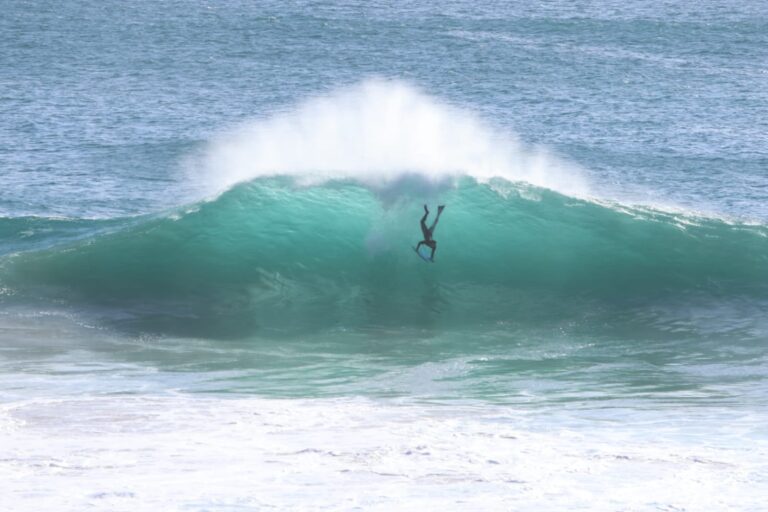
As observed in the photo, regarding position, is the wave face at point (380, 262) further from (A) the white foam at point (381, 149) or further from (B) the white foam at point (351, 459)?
(B) the white foam at point (351, 459)

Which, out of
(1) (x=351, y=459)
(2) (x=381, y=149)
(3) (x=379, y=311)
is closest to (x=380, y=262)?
(3) (x=379, y=311)

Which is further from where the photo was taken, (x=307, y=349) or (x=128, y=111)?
(x=128, y=111)

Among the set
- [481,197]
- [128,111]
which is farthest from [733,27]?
[481,197]

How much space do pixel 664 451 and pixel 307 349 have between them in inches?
244

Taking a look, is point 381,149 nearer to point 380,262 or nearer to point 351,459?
point 380,262

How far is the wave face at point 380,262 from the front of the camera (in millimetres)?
19953

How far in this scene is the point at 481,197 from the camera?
76.9 ft

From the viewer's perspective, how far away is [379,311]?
787 inches

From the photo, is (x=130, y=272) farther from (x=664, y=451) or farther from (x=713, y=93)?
(x=713, y=93)

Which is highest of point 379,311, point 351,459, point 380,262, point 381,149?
point 381,149

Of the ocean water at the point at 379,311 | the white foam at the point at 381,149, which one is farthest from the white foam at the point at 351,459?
the white foam at the point at 381,149

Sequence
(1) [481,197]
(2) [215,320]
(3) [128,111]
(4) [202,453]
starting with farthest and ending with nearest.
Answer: (3) [128,111] → (1) [481,197] → (2) [215,320] → (4) [202,453]

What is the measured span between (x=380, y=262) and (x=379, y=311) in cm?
192

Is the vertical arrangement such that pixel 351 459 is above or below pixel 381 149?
below
